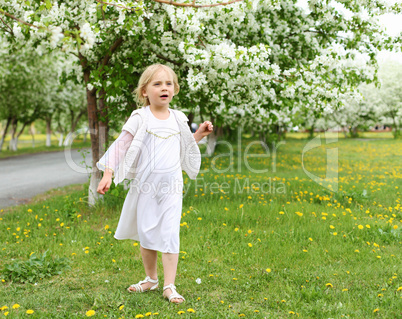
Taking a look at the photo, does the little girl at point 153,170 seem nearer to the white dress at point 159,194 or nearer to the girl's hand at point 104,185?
the white dress at point 159,194

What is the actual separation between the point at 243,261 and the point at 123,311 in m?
1.68

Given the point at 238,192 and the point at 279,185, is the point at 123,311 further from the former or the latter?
the point at 279,185

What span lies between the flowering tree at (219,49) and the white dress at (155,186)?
8.06ft

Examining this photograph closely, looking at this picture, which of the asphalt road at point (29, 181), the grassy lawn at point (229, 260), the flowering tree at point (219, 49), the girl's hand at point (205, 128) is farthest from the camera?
the asphalt road at point (29, 181)

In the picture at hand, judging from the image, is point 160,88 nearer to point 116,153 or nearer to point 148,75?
point 148,75

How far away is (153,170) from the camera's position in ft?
11.5

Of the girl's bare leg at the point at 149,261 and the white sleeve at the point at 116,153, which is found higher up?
the white sleeve at the point at 116,153

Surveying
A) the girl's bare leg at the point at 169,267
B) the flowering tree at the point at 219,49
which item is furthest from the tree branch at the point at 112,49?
the girl's bare leg at the point at 169,267

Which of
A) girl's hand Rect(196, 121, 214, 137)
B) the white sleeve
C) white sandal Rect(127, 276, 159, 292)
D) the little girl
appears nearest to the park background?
white sandal Rect(127, 276, 159, 292)

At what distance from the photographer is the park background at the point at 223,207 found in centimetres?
345

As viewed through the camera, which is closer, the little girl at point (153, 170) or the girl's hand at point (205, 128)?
the little girl at point (153, 170)

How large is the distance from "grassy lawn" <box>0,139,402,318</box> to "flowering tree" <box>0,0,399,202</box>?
1710 millimetres

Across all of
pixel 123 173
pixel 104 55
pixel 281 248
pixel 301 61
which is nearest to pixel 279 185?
pixel 301 61

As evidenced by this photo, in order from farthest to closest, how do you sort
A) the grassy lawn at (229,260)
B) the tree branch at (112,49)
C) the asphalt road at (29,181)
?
the asphalt road at (29,181), the tree branch at (112,49), the grassy lawn at (229,260)
